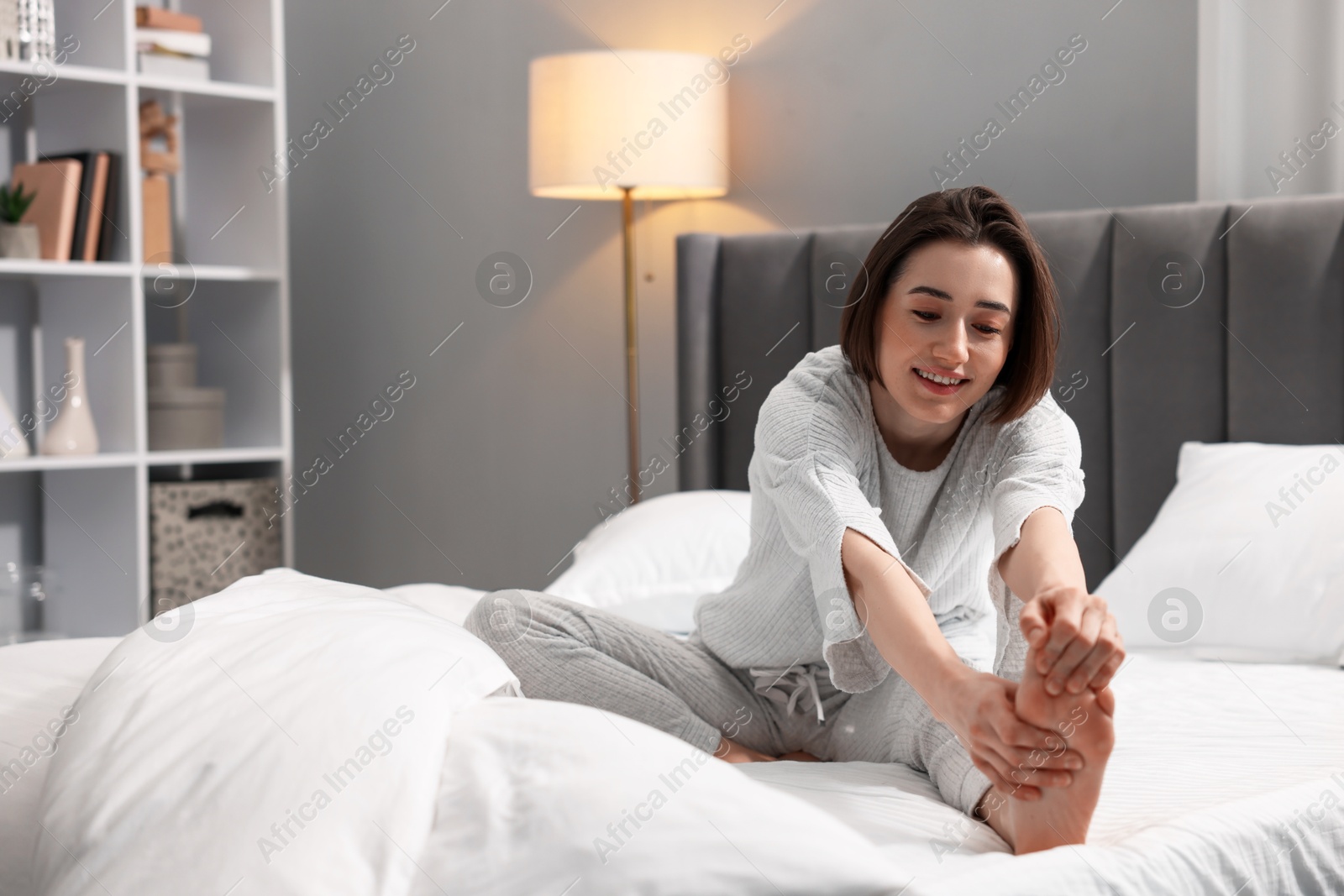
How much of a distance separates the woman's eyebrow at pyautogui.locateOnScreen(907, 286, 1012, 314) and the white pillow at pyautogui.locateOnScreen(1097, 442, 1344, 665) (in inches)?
29.7

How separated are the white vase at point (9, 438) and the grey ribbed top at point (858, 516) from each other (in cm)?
191

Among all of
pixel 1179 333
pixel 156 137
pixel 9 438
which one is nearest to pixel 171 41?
pixel 156 137

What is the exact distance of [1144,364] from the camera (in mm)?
2092

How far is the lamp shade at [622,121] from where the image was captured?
7.94 ft

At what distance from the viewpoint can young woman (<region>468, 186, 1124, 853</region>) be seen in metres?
1.05

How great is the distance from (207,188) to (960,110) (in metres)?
1.89

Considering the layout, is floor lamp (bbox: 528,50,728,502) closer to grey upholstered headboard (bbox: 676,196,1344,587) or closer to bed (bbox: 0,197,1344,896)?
grey upholstered headboard (bbox: 676,196,1344,587)

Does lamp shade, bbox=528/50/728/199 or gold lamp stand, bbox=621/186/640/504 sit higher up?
lamp shade, bbox=528/50/728/199

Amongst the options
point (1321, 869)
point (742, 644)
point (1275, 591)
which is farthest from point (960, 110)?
point (1321, 869)

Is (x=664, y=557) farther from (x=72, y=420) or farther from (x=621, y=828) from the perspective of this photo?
(x=72, y=420)

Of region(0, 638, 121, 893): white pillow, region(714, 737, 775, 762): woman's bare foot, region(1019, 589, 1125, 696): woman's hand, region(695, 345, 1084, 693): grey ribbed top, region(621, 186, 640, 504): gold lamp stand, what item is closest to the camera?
region(1019, 589, 1125, 696): woman's hand

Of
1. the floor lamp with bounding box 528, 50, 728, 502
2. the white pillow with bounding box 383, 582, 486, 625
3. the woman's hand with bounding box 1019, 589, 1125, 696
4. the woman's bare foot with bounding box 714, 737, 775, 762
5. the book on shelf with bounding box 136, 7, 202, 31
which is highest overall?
the book on shelf with bounding box 136, 7, 202, 31

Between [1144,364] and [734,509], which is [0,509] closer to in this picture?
[734,509]

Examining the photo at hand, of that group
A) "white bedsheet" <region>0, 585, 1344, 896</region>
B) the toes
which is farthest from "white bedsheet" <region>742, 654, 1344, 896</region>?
A: the toes
